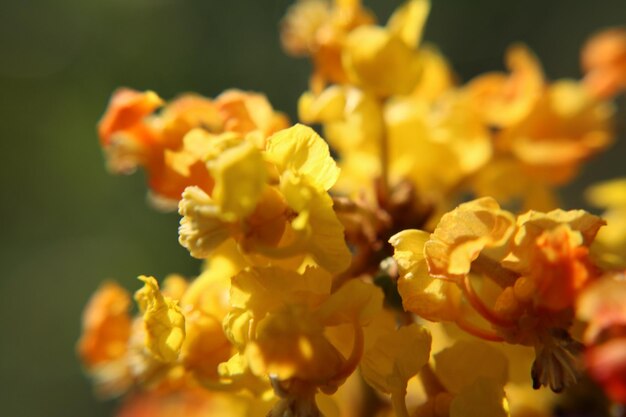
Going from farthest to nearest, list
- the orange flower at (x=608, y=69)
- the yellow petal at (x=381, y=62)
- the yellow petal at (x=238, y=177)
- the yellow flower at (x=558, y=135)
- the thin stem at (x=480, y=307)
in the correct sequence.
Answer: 1. the orange flower at (x=608, y=69)
2. the yellow flower at (x=558, y=135)
3. the yellow petal at (x=381, y=62)
4. the thin stem at (x=480, y=307)
5. the yellow petal at (x=238, y=177)

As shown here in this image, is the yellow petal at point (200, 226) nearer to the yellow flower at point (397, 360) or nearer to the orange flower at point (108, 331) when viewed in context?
the yellow flower at point (397, 360)

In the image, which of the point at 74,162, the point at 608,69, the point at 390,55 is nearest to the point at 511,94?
the point at 608,69

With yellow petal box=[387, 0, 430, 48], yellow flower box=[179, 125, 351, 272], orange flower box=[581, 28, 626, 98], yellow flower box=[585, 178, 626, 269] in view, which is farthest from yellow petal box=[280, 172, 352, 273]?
orange flower box=[581, 28, 626, 98]

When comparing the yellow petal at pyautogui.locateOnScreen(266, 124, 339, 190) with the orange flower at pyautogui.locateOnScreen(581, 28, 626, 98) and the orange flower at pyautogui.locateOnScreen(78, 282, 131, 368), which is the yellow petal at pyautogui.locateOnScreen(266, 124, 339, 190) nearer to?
the orange flower at pyautogui.locateOnScreen(78, 282, 131, 368)

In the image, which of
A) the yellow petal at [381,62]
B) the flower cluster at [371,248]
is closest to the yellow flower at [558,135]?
the flower cluster at [371,248]

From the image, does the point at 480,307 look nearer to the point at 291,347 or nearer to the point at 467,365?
the point at 467,365

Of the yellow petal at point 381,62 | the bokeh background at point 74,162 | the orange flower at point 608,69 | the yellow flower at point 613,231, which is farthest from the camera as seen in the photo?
the bokeh background at point 74,162
